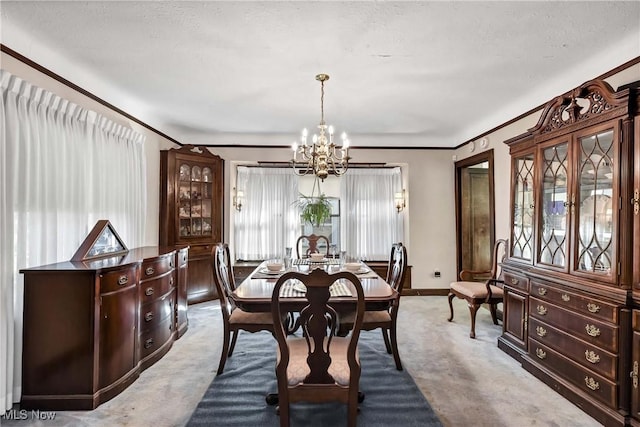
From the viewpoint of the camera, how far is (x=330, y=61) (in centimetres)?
279

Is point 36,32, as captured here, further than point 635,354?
Yes

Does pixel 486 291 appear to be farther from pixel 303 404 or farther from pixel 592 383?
pixel 303 404

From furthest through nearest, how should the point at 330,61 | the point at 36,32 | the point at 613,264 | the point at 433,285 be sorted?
the point at 433,285
the point at 330,61
the point at 36,32
the point at 613,264

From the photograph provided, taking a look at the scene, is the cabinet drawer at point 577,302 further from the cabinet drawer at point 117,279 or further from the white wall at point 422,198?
the cabinet drawer at point 117,279

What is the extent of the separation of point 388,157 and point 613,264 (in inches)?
144

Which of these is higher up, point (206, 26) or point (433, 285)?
point (206, 26)

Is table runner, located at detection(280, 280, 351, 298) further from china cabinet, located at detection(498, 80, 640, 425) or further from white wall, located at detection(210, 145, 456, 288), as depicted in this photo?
white wall, located at detection(210, 145, 456, 288)

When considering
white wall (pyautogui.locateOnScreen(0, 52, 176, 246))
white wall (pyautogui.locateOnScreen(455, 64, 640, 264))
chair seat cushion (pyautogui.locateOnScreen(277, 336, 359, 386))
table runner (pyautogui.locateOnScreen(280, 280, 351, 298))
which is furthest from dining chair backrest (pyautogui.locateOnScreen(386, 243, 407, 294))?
white wall (pyautogui.locateOnScreen(0, 52, 176, 246))

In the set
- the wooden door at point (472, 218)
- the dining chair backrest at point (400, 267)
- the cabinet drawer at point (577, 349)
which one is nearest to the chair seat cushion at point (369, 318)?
the dining chair backrest at point (400, 267)

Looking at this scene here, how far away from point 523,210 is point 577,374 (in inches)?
55.2

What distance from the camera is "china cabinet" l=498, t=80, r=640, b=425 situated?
2102mm

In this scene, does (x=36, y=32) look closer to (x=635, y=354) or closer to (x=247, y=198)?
(x=247, y=198)

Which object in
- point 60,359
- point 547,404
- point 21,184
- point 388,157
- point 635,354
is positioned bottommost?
point 547,404

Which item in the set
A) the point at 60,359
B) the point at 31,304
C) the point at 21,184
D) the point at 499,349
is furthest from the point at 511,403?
the point at 21,184
